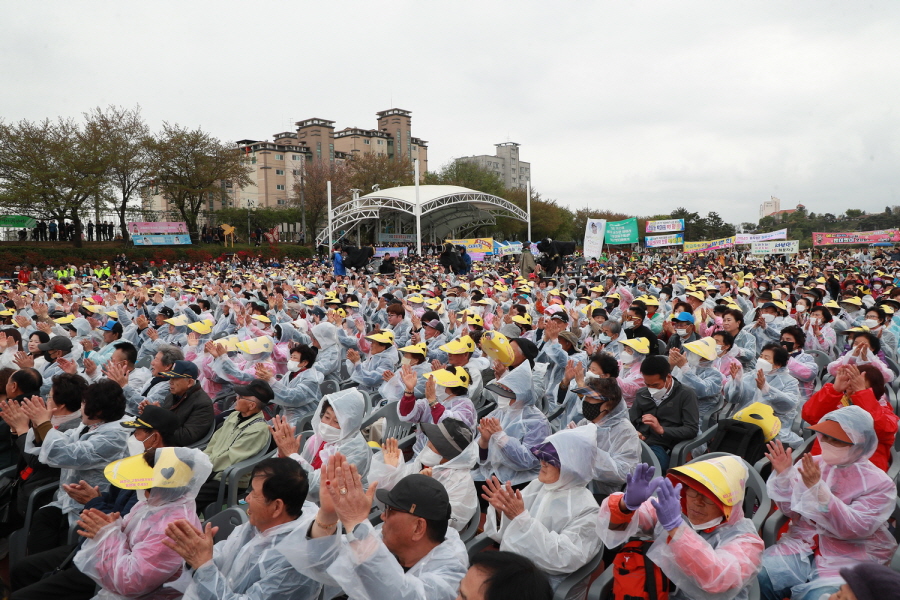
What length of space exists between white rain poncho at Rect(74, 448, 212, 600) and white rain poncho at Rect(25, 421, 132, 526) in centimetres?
118

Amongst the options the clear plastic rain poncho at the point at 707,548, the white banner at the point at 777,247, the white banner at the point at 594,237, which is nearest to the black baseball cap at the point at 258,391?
the clear plastic rain poncho at the point at 707,548

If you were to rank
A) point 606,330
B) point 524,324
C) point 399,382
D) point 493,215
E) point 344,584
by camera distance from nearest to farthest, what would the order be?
point 344,584 → point 399,382 → point 606,330 → point 524,324 → point 493,215

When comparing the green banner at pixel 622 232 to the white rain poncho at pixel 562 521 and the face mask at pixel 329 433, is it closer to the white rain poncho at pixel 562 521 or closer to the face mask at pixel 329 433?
the face mask at pixel 329 433

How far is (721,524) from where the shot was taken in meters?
2.60

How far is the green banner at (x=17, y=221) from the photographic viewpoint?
29.6 m

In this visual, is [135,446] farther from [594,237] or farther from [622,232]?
[622,232]

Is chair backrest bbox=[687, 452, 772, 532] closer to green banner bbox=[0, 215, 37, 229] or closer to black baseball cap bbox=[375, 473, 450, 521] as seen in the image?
black baseball cap bbox=[375, 473, 450, 521]

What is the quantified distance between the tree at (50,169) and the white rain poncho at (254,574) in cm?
3306

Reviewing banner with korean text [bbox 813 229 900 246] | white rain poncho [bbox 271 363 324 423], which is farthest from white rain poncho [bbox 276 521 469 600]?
banner with korean text [bbox 813 229 900 246]

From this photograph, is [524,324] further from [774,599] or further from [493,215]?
[493,215]

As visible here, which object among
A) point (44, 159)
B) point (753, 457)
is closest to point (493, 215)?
point (44, 159)

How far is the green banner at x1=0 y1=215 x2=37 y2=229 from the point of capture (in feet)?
97.1

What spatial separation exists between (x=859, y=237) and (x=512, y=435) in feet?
120

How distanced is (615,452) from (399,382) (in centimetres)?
234
